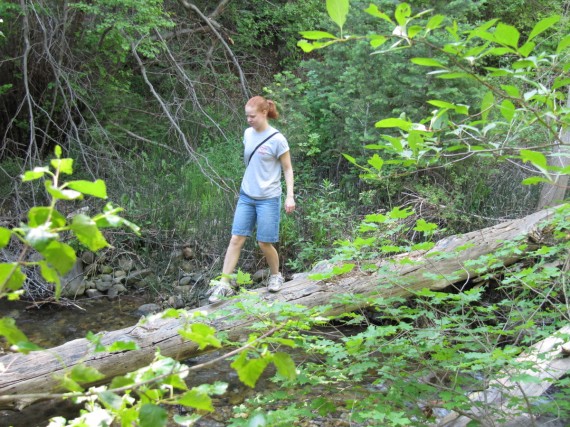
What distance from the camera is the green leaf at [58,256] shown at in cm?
100

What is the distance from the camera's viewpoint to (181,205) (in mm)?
7516

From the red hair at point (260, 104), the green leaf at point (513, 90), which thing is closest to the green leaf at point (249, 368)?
the green leaf at point (513, 90)

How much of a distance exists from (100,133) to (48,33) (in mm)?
1318

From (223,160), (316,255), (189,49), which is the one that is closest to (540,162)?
(316,255)

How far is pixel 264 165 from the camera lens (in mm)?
4777

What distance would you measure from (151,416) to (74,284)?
5.91 metres

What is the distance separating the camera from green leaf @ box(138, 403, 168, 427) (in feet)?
3.63

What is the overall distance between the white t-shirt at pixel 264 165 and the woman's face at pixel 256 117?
0.05 metres

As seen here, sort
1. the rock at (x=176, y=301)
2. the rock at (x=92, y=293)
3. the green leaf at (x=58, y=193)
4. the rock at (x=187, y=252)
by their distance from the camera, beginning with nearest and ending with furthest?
the green leaf at (x=58, y=193) → the rock at (x=176, y=301) → the rock at (x=92, y=293) → the rock at (x=187, y=252)

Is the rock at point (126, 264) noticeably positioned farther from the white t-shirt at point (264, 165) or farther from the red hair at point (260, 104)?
the red hair at point (260, 104)

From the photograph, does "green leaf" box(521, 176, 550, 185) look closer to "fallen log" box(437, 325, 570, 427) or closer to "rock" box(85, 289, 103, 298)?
"fallen log" box(437, 325, 570, 427)

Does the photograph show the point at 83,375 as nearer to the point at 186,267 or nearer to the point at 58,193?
the point at 58,193

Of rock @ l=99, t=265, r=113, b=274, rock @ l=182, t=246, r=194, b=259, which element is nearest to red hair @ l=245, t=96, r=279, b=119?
rock @ l=182, t=246, r=194, b=259

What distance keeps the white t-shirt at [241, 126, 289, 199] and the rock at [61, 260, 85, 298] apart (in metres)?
2.73
